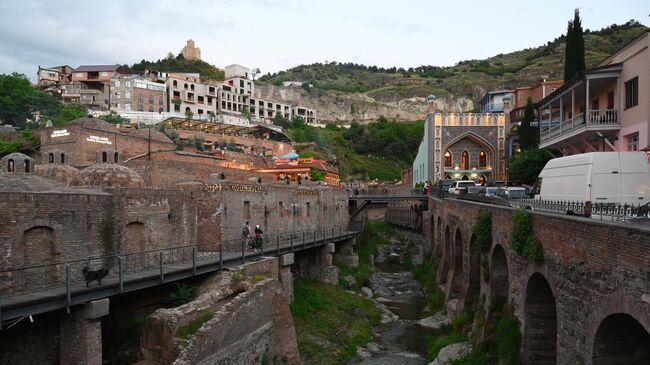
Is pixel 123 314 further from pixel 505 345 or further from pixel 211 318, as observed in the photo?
pixel 505 345

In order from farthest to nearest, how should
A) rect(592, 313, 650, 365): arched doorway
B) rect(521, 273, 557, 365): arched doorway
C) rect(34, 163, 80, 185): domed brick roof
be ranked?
rect(34, 163, 80, 185): domed brick roof → rect(521, 273, 557, 365): arched doorway → rect(592, 313, 650, 365): arched doorway

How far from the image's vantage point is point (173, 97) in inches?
3474

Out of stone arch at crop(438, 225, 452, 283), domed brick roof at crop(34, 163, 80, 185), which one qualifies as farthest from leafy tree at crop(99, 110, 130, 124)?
stone arch at crop(438, 225, 452, 283)

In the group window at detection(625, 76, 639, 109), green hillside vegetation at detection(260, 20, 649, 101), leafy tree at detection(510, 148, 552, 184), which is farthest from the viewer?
green hillside vegetation at detection(260, 20, 649, 101)

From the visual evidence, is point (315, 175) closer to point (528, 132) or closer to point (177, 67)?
point (528, 132)

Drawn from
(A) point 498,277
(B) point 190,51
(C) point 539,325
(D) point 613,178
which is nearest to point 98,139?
(A) point 498,277

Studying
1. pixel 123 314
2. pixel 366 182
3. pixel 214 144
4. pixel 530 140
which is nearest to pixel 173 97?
pixel 214 144

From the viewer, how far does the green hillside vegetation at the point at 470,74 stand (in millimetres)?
116875

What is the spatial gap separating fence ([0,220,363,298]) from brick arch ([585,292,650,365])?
1265 centimetres

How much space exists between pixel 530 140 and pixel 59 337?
4196 centimetres

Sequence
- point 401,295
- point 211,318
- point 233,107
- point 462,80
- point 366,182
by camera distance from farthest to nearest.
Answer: point 462,80 < point 233,107 < point 366,182 < point 401,295 < point 211,318

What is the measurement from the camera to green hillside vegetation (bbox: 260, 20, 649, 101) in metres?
117

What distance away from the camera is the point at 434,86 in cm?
14975

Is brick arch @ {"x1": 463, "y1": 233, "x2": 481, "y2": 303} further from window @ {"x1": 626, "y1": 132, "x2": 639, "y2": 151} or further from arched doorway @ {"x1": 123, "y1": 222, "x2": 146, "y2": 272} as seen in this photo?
arched doorway @ {"x1": 123, "y1": 222, "x2": 146, "y2": 272}
